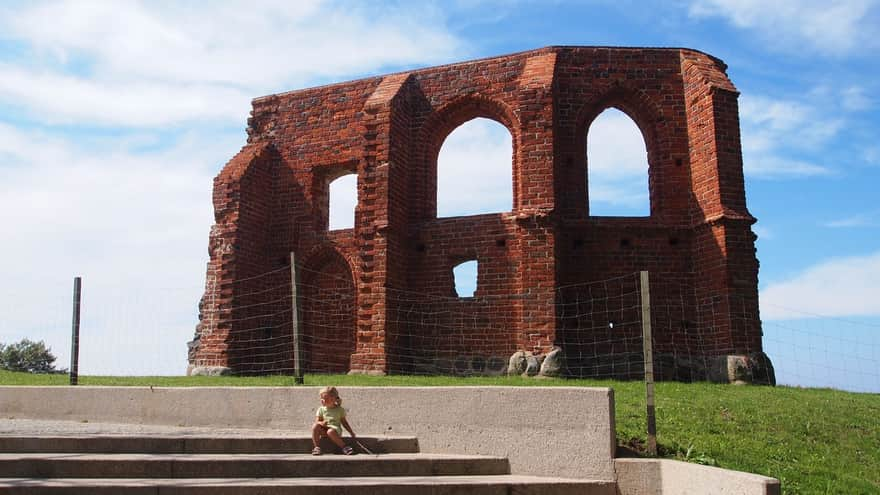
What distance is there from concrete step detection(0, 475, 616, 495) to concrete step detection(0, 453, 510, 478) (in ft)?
0.58

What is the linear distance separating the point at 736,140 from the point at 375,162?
24.6 ft

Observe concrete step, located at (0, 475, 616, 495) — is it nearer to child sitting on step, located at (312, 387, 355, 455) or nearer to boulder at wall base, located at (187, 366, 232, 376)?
child sitting on step, located at (312, 387, 355, 455)

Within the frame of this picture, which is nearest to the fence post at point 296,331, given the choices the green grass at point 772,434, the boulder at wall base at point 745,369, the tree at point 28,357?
the green grass at point 772,434

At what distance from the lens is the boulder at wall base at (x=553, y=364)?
14.2 metres

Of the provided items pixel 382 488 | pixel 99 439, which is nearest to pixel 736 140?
pixel 382 488

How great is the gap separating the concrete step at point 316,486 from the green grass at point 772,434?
1.17 meters

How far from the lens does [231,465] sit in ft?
21.9

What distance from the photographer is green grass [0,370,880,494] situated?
22.7 ft

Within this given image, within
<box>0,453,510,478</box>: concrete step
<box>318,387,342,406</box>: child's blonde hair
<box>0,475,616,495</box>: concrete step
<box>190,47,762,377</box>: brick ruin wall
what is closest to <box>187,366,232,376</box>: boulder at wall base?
<box>190,47,762,377</box>: brick ruin wall

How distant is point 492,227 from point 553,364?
3.36 meters

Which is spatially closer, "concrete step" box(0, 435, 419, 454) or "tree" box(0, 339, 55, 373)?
"concrete step" box(0, 435, 419, 454)

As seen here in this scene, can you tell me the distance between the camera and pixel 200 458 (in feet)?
22.2

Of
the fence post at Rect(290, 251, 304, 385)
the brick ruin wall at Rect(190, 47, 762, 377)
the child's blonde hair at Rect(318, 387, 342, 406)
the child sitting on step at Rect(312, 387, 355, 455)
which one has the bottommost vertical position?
the child sitting on step at Rect(312, 387, 355, 455)

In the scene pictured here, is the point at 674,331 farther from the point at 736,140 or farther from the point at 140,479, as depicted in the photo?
the point at 140,479
